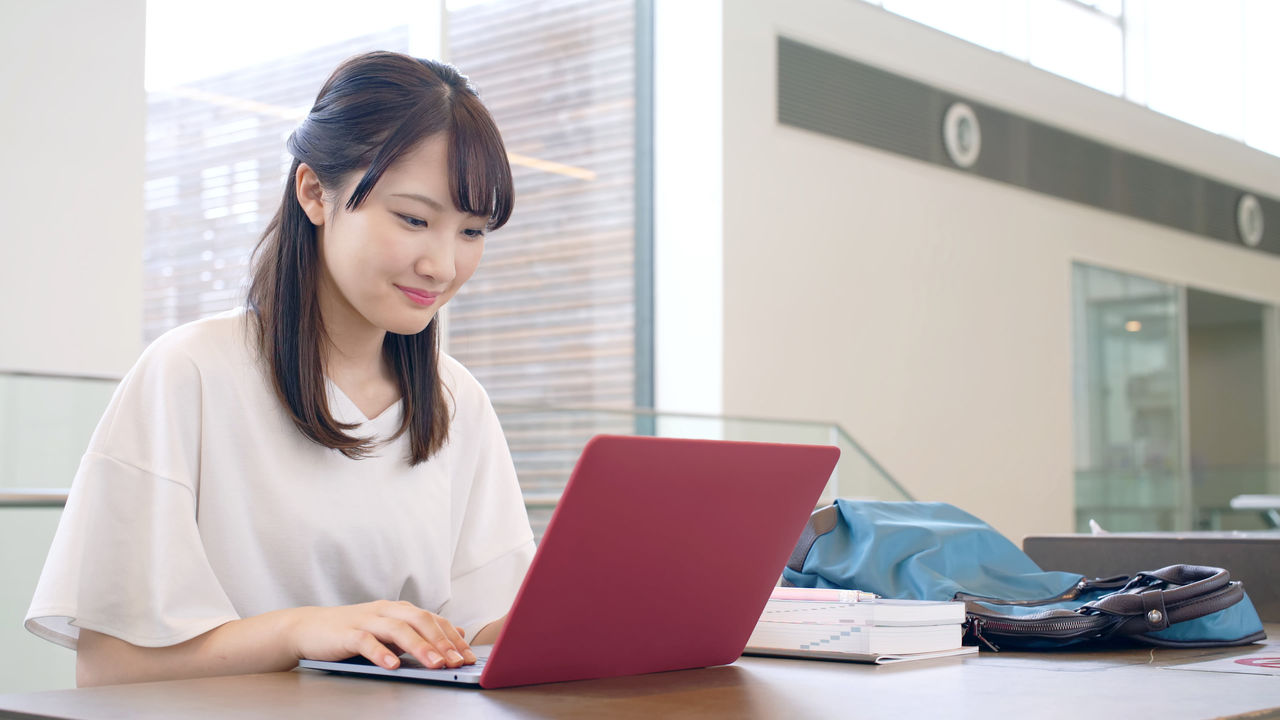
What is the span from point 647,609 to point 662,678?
0.08 m

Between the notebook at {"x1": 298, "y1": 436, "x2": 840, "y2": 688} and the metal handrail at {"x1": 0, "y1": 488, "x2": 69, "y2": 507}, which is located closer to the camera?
the notebook at {"x1": 298, "y1": 436, "x2": 840, "y2": 688}

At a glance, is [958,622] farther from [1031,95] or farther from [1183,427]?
[1183,427]

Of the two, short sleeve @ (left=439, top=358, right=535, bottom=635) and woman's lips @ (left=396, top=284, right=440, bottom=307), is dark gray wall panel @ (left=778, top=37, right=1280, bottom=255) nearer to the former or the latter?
short sleeve @ (left=439, top=358, right=535, bottom=635)

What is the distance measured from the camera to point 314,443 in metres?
1.48

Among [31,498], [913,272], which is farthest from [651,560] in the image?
[913,272]

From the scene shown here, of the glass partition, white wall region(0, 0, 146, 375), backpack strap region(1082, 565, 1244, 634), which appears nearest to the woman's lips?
backpack strap region(1082, 565, 1244, 634)

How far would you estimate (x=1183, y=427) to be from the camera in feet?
28.9

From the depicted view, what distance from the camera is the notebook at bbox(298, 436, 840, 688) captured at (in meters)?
0.99

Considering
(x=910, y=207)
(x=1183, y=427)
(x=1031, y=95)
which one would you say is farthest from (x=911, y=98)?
(x=1183, y=427)

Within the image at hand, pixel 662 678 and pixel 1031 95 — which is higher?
pixel 1031 95

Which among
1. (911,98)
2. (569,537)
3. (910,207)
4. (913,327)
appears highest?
(911,98)

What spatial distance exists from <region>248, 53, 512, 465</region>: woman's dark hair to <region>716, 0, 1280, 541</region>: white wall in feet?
14.5

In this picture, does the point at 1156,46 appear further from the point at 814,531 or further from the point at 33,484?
the point at 814,531

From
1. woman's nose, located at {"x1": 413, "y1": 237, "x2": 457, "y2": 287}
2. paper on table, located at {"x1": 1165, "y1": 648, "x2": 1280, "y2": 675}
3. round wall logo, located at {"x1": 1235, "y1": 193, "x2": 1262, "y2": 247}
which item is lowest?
paper on table, located at {"x1": 1165, "y1": 648, "x2": 1280, "y2": 675}
